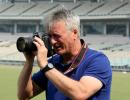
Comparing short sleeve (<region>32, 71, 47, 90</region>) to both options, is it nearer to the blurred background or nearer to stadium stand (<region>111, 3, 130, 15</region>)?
the blurred background

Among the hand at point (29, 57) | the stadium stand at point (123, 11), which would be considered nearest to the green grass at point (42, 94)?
the hand at point (29, 57)

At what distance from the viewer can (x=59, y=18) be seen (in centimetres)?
253

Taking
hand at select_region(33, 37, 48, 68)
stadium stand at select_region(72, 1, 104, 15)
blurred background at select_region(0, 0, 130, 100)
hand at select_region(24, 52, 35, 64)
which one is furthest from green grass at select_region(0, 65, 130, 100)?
stadium stand at select_region(72, 1, 104, 15)

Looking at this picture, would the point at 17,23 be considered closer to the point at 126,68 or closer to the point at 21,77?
the point at 126,68

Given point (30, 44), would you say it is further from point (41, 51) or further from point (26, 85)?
point (26, 85)

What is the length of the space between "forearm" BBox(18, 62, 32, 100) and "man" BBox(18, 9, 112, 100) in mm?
153

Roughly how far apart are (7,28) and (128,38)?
47.4 feet

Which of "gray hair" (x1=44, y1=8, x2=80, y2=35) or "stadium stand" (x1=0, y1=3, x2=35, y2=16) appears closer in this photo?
"gray hair" (x1=44, y1=8, x2=80, y2=35)

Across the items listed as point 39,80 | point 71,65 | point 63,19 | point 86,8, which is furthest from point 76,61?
point 86,8

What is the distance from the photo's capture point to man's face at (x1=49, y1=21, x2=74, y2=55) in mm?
2529

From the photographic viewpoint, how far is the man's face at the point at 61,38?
8.30 ft

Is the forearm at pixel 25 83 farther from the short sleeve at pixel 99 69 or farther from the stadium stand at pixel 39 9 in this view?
the stadium stand at pixel 39 9

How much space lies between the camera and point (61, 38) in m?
2.54

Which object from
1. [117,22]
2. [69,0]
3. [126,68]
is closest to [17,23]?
[69,0]
